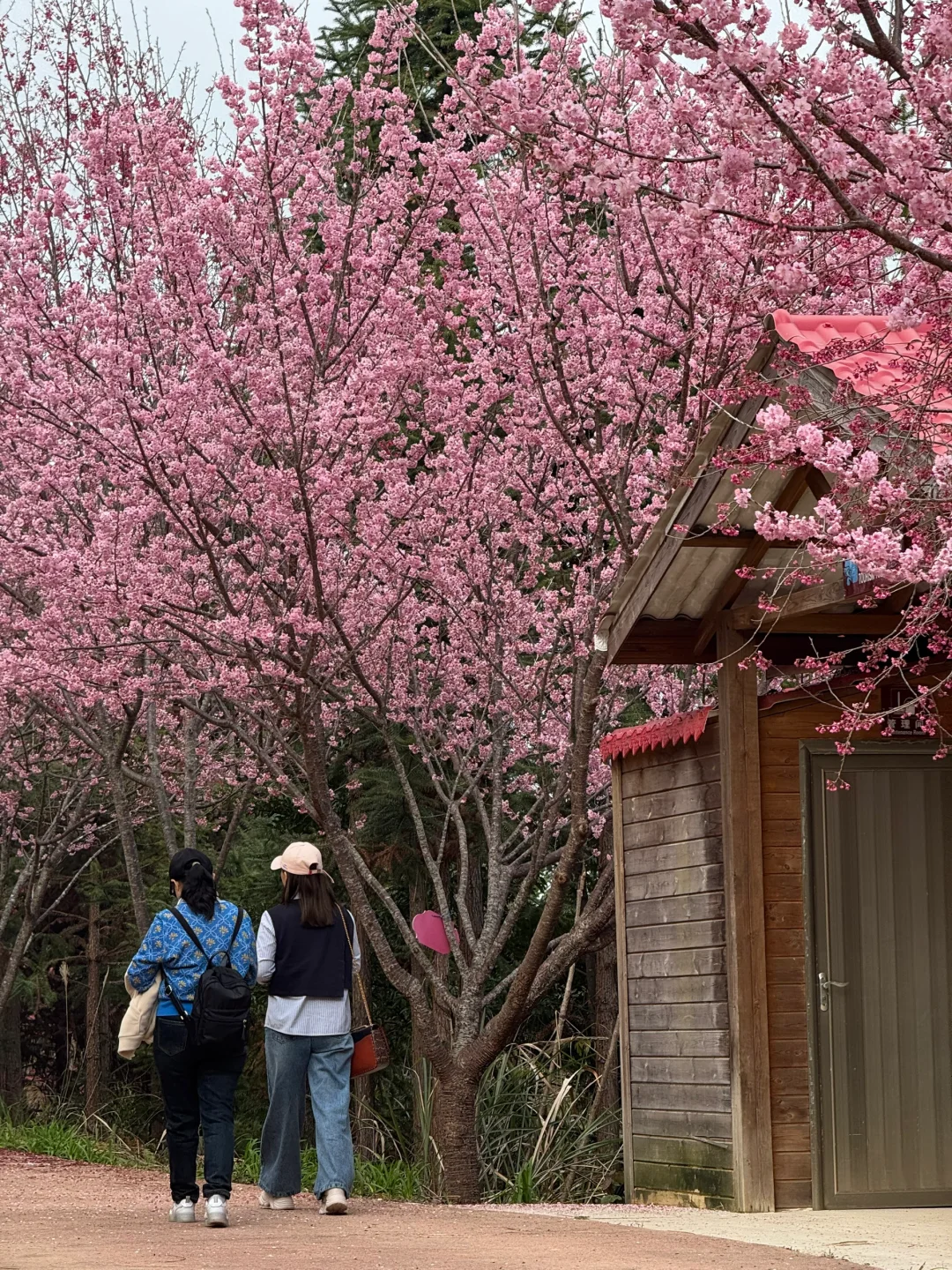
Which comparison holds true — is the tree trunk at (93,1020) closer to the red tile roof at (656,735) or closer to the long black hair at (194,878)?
the red tile roof at (656,735)

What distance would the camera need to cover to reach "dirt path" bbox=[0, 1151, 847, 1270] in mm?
6082

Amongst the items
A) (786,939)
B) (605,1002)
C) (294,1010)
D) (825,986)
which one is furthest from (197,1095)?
(605,1002)

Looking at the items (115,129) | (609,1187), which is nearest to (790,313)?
(115,129)

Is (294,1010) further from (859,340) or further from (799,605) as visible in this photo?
(859,340)

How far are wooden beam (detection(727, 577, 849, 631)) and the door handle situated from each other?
5.42ft

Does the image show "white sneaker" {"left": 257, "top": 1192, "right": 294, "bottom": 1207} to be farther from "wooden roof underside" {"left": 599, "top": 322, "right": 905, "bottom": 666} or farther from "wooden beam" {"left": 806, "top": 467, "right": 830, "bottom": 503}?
"wooden beam" {"left": 806, "top": 467, "right": 830, "bottom": 503}

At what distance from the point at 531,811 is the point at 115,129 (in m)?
5.22

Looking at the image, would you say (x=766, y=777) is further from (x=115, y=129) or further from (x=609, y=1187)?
(x=115, y=129)

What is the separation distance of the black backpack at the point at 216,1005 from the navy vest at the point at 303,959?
394mm

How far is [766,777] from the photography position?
26.6 ft

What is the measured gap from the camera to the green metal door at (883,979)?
786 cm

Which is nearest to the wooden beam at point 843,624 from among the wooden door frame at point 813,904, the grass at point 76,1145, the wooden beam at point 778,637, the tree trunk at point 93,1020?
the wooden beam at point 778,637

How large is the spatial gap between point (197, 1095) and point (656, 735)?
9.48ft

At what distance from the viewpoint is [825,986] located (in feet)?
26.1
